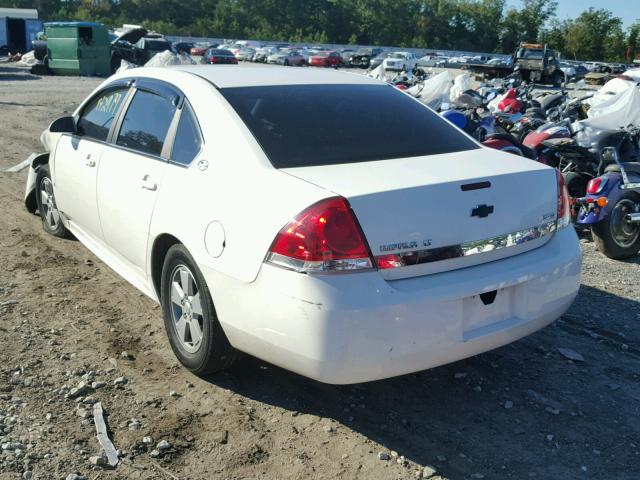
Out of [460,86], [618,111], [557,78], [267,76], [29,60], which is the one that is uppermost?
[267,76]

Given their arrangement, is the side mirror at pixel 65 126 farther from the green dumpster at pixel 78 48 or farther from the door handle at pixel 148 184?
the green dumpster at pixel 78 48

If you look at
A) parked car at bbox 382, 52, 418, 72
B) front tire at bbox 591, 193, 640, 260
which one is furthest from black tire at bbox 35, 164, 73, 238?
parked car at bbox 382, 52, 418, 72

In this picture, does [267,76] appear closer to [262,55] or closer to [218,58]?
[218,58]

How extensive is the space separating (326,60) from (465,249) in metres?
55.0

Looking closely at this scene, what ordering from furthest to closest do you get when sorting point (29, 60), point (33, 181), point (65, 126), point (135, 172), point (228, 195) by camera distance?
point (29, 60), point (33, 181), point (65, 126), point (135, 172), point (228, 195)

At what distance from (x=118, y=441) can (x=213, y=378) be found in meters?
0.70

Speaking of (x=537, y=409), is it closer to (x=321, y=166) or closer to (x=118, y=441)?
(x=321, y=166)

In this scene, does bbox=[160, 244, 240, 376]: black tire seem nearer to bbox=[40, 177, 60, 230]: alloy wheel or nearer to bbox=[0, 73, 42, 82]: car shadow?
bbox=[40, 177, 60, 230]: alloy wheel

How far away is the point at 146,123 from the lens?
13.9 ft

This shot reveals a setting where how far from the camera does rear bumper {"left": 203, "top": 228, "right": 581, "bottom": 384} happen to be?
2.87 metres

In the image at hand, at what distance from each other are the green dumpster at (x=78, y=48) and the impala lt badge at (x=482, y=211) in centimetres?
3233

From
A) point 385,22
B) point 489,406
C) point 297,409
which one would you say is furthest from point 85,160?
point 385,22

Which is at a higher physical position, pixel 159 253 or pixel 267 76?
pixel 267 76

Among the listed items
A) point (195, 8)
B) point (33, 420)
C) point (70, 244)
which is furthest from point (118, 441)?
point (195, 8)
